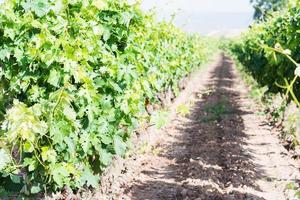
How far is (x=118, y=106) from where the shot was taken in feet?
19.6

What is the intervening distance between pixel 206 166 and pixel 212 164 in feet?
0.69

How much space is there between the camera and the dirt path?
745 cm

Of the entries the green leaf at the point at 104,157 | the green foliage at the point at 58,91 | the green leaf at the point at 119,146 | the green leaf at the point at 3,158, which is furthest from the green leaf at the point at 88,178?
the green leaf at the point at 3,158

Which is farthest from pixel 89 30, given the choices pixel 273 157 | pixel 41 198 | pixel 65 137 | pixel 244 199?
pixel 273 157

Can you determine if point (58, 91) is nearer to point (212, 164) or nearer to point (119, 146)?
point (119, 146)

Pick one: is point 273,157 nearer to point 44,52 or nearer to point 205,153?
point 205,153

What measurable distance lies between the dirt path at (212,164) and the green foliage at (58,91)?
6.39ft

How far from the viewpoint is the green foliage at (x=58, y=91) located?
4527 millimetres

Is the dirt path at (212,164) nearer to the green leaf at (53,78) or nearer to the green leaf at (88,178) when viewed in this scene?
the green leaf at (88,178)

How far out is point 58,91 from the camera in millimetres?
4535

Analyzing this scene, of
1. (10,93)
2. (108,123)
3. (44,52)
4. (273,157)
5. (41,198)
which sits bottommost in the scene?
(273,157)

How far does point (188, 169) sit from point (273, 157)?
218 centimetres

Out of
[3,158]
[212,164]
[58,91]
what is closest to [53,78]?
[58,91]

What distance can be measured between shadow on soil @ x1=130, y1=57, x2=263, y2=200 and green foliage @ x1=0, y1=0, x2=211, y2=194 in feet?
6.29
